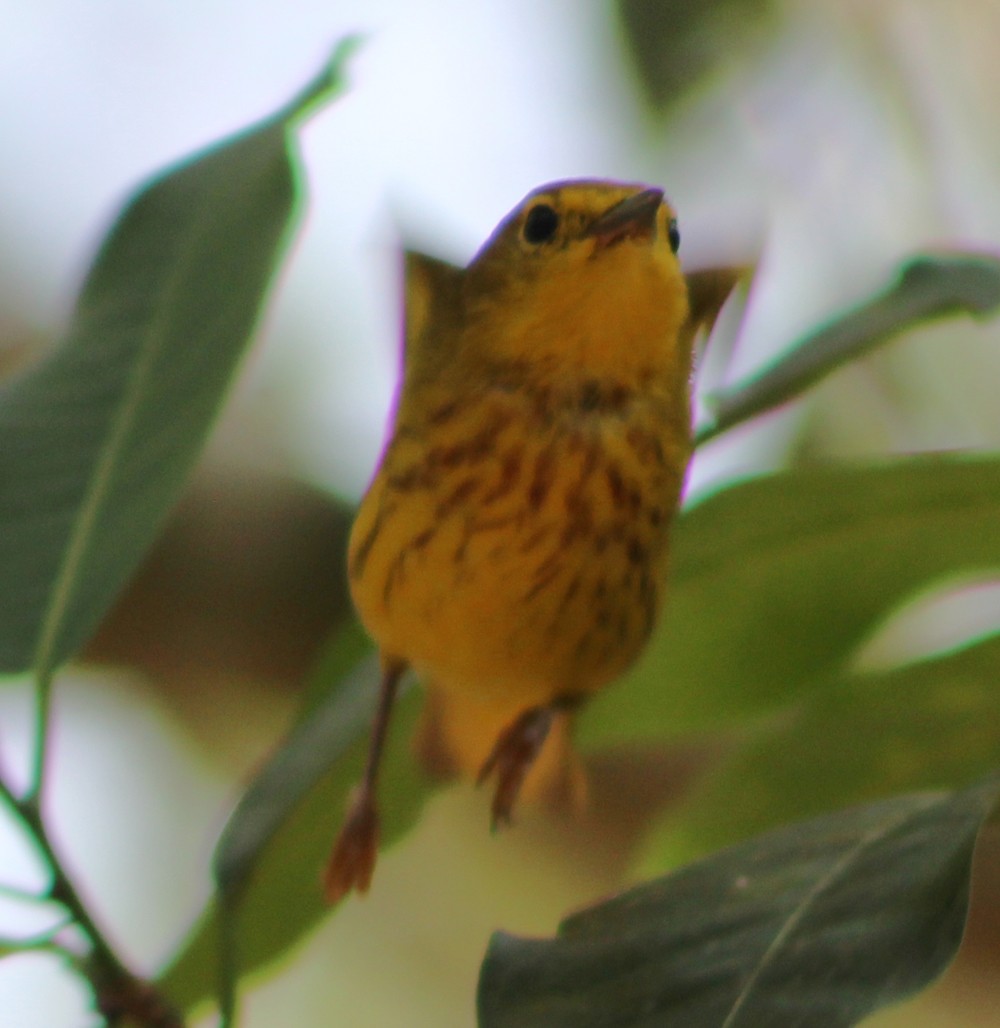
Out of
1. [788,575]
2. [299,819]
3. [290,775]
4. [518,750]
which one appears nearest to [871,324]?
[788,575]

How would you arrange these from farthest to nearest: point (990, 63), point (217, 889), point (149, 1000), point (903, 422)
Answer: point (990, 63) < point (903, 422) < point (217, 889) < point (149, 1000)

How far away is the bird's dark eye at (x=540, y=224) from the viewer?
118 centimetres

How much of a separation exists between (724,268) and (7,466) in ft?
1.88

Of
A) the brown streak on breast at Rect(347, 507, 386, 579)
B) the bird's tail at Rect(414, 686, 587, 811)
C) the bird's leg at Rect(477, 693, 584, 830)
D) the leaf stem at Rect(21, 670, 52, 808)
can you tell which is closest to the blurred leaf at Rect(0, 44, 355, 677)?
the leaf stem at Rect(21, 670, 52, 808)

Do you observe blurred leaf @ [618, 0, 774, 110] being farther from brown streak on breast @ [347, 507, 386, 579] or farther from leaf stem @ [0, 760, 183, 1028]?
leaf stem @ [0, 760, 183, 1028]

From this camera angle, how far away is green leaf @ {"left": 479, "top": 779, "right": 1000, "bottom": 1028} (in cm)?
72

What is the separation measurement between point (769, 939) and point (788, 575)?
0.53 metres

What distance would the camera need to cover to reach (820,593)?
1.28 m

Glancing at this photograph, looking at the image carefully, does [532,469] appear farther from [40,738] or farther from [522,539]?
[40,738]

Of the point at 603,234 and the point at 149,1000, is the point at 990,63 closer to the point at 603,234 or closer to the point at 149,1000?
the point at 603,234

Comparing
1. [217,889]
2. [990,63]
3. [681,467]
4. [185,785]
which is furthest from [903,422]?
[185,785]

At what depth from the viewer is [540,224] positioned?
119 centimetres

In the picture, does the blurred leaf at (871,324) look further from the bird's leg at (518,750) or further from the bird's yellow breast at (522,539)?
the bird's leg at (518,750)

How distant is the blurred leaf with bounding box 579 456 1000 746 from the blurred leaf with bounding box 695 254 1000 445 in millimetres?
130
